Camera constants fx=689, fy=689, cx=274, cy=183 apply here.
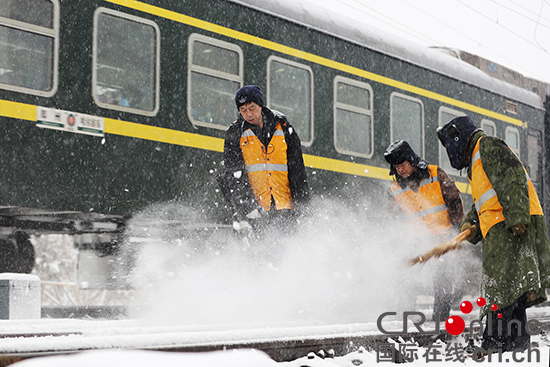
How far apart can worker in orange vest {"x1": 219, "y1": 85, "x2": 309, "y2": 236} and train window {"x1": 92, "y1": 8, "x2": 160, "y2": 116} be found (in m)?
0.94

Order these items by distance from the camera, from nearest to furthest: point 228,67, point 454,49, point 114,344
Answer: point 114,344 → point 228,67 → point 454,49

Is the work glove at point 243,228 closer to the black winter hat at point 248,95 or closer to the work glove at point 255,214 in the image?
the work glove at point 255,214

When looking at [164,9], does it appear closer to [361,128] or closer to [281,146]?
[281,146]

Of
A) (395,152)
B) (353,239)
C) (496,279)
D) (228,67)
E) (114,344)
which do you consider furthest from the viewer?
(353,239)

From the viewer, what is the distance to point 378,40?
8250 mm

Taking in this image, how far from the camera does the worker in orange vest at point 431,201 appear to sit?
5844 mm

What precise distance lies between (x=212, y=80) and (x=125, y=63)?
3.02 ft

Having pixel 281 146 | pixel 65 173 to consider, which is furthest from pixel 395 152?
pixel 65 173

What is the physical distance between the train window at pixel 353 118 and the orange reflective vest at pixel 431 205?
171 centimetres

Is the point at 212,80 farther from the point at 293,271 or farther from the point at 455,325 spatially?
the point at 455,325

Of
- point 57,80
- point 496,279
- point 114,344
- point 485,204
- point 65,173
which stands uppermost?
point 57,80

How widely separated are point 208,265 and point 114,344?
12.7 feet

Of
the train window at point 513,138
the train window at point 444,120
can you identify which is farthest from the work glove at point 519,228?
the train window at point 513,138

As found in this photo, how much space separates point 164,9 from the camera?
6059mm
